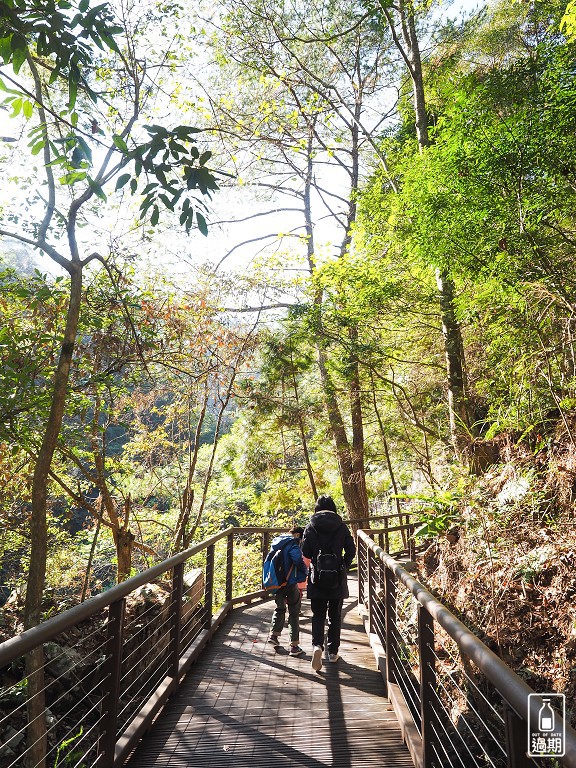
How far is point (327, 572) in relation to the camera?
5.14m

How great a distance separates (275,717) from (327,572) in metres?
1.55

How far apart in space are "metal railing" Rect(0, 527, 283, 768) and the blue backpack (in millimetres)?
611

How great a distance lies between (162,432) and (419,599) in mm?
9814

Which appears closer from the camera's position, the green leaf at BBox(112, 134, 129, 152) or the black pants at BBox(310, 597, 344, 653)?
the green leaf at BBox(112, 134, 129, 152)

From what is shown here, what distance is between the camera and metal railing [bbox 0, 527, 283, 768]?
8.75 feet

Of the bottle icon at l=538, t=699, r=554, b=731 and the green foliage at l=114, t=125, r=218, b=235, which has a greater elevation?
the green foliage at l=114, t=125, r=218, b=235

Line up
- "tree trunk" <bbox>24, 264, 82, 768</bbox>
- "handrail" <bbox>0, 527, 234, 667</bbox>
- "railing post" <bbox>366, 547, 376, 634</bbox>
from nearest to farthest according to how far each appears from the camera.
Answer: "handrail" <bbox>0, 527, 234, 667</bbox>, "tree trunk" <bbox>24, 264, 82, 768</bbox>, "railing post" <bbox>366, 547, 376, 634</bbox>

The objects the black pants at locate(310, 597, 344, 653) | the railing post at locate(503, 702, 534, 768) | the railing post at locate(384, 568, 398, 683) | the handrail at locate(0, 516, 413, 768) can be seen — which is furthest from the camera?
the black pants at locate(310, 597, 344, 653)

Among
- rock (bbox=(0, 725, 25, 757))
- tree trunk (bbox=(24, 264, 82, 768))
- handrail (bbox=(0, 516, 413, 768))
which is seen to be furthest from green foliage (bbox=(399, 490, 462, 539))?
rock (bbox=(0, 725, 25, 757))

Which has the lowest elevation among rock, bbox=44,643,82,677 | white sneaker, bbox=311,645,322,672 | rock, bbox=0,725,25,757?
rock, bbox=0,725,25,757

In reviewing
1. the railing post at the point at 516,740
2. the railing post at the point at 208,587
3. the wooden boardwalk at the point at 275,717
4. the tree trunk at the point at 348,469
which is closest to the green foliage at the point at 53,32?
the railing post at the point at 516,740

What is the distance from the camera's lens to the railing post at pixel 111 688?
2.84m

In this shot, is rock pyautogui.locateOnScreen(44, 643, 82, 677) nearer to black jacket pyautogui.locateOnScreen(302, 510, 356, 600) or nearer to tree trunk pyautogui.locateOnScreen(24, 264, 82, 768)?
tree trunk pyautogui.locateOnScreen(24, 264, 82, 768)

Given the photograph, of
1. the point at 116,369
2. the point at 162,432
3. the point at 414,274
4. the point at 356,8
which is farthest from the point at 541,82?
the point at 162,432
